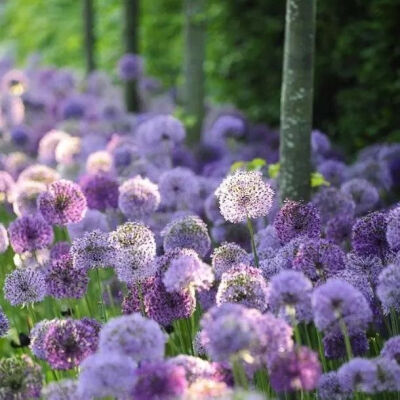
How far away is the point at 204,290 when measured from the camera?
10.2 feet

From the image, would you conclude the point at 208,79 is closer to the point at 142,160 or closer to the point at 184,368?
the point at 142,160

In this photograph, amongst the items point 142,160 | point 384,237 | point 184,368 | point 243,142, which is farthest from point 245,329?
point 243,142

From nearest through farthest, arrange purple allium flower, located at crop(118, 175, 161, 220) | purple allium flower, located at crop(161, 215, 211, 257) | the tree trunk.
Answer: purple allium flower, located at crop(161, 215, 211, 257), purple allium flower, located at crop(118, 175, 161, 220), the tree trunk

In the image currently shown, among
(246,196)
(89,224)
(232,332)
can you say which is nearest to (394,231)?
(246,196)

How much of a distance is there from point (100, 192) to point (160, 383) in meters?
2.24

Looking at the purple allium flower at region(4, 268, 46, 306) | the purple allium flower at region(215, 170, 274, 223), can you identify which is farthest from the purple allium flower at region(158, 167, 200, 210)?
the purple allium flower at region(4, 268, 46, 306)

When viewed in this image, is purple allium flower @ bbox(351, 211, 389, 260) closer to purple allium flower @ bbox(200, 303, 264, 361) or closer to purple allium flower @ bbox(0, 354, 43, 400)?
purple allium flower @ bbox(200, 303, 264, 361)

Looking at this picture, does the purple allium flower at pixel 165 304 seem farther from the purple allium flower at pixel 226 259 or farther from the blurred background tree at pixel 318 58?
the blurred background tree at pixel 318 58

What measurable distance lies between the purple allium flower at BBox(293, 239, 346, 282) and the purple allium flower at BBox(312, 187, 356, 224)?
1462mm

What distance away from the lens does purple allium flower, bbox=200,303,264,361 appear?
1973mm

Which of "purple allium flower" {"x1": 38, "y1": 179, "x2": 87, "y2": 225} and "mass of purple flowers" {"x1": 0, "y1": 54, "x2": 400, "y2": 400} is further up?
"purple allium flower" {"x1": 38, "y1": 179, "x2": 87, "y2": 225}

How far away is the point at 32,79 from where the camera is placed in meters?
8.67

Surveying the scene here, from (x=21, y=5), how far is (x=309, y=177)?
10003 mm

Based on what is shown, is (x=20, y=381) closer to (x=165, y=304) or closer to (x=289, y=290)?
(x=165, y=304)
